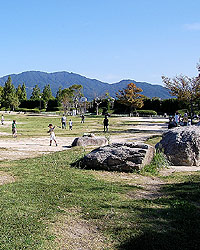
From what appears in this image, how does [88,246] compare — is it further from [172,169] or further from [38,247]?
[172,169]

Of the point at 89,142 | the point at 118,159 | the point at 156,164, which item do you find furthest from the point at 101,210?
the point at 89,142

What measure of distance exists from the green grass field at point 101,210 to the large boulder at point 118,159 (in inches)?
24.7

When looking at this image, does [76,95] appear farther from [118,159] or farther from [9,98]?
[118,159]

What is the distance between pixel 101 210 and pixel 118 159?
161 inches

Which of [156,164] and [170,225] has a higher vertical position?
[156,164]

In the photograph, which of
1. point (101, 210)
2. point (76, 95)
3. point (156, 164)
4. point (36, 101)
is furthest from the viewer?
point (36, 101)

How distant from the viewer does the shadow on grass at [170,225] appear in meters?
4.72

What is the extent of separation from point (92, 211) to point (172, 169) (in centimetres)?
586

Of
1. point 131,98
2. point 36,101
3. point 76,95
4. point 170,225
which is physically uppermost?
point 76,95

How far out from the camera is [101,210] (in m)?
6.08

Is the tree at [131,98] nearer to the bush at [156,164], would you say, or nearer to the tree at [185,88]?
the tree at [185,88]

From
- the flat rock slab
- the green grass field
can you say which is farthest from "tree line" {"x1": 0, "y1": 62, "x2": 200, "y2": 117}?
the green grass field

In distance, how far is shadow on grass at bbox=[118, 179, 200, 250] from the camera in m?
4.72

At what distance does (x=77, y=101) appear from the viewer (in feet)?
294
